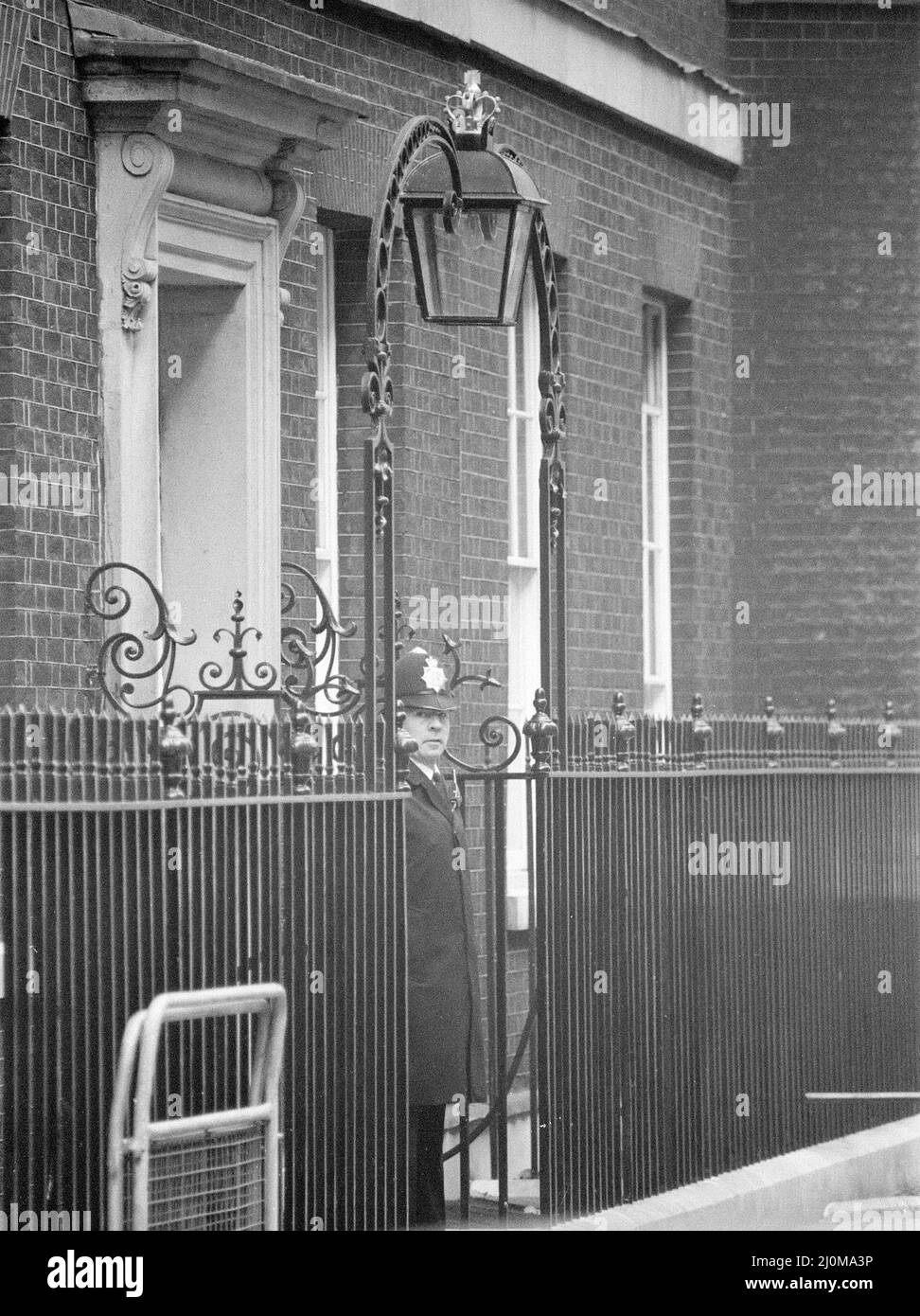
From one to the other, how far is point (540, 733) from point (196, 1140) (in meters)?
2.73

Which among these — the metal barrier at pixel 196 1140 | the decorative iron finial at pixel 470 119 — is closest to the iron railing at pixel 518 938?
the metal barrier at pixel 196 1140

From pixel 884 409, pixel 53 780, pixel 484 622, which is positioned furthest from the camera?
pixel 884 409

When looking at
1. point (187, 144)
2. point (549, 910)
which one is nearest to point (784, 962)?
point (549, 910)

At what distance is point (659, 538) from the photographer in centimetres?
1622

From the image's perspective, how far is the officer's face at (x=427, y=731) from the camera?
949cm

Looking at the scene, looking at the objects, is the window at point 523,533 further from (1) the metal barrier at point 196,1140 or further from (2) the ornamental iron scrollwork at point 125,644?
(1) the metal barrier at point 196,1140

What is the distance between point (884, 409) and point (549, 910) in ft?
28.0

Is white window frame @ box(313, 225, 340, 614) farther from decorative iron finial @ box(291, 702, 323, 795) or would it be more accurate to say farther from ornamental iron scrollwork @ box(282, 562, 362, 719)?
decorative iron finial @ box(291, 702, 323, 795)

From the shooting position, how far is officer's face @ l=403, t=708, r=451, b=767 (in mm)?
9492

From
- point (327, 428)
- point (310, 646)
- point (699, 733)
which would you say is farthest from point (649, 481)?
point (699, 733)

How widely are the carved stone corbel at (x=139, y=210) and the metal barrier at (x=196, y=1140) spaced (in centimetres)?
333
